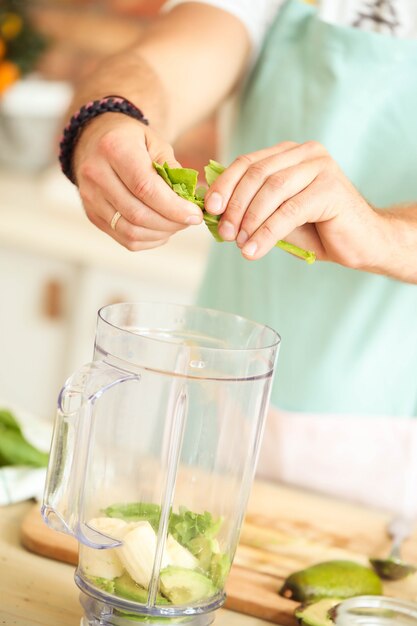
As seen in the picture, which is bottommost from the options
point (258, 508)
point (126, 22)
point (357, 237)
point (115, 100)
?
point (258, 508)

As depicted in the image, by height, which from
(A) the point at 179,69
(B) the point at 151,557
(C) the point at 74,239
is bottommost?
(B) the point at 151,557

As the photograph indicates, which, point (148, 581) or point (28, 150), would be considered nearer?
point (148, 581)

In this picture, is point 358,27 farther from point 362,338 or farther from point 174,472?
point 174,472

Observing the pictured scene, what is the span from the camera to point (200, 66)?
1.27 metres

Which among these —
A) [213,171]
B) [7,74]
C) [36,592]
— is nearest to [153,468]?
[36,592]

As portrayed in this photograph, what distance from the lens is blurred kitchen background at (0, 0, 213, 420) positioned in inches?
88.5

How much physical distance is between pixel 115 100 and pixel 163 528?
1.60 feet

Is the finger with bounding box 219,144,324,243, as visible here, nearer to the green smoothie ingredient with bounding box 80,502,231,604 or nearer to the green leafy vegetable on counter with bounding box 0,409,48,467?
the green smoothie ingredient with bounding box 80,502,231,604

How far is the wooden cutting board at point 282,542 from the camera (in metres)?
0.89

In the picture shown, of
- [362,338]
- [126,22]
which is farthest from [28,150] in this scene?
[362,338]

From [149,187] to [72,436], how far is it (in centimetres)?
25

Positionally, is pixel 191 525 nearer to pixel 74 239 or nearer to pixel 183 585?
pixel 183 585

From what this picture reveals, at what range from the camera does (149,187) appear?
851 millimetres

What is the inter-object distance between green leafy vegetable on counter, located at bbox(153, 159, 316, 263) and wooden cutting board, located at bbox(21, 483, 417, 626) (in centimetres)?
32
